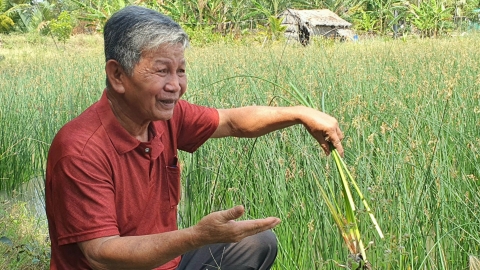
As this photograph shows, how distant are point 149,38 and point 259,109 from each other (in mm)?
650

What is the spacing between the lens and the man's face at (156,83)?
1.80 meters

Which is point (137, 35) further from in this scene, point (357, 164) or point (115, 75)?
point (357, 164)

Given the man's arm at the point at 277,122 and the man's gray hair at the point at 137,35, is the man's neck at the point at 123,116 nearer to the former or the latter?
the man's gray hair at the point at 137,35

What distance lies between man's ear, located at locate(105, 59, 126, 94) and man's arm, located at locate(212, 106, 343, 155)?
596mm

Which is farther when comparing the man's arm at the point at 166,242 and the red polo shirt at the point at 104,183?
the red polo shirt at the point at 104,183

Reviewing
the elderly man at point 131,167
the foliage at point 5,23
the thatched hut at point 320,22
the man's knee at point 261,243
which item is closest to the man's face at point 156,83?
the elderly man at point 131,167

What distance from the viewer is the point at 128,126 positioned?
1.91 meters

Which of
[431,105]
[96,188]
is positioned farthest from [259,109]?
[431,105]

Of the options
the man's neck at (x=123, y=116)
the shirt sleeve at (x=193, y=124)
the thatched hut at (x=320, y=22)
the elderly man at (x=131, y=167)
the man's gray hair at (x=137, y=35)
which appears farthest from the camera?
the thatched hut at (x=320, y=22)

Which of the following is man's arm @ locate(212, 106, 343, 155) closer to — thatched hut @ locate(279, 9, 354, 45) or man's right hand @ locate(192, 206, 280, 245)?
man's right hand @ locate(192, 206, 280, 245)

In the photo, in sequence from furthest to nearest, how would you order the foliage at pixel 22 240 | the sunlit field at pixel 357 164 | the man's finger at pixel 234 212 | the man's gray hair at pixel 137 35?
the foliage at pixel 22 240 < the sunlit field at pixel 357 164 < the man's gray hair at pixel 137 35 < the man's finger at pixel 234 212

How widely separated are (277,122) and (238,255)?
45 centimetres

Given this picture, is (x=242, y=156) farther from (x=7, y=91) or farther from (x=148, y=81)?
(x=7, y=91)

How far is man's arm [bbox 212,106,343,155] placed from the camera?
2086mm
